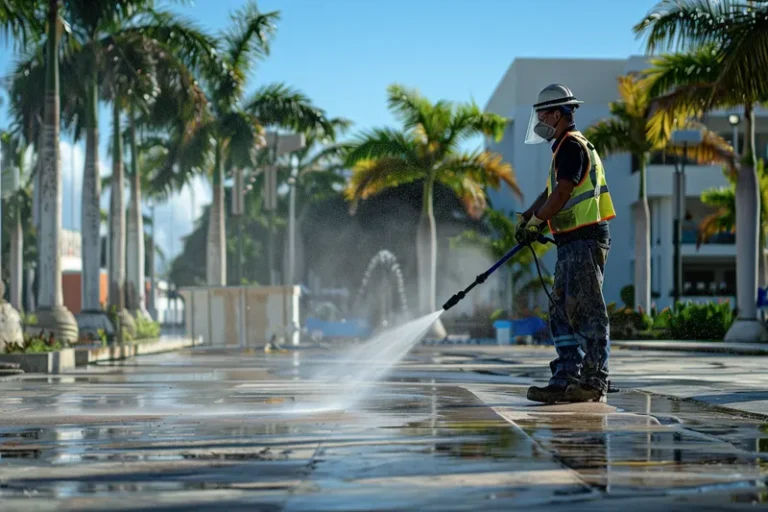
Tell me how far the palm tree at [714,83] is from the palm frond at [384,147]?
8.34 metres

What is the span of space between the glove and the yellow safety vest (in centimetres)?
10

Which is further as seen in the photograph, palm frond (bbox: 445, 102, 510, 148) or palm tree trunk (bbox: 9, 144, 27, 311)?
palm tree trunk (bbox: 9, 144, 27, 311)

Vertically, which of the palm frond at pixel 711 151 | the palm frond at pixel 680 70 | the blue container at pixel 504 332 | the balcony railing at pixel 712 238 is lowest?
the blue container at pixel 504 332

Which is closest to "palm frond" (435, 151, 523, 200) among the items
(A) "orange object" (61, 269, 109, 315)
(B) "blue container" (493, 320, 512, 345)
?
(B) "blue container" (493, 320, 512, 345)

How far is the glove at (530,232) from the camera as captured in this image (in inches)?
389

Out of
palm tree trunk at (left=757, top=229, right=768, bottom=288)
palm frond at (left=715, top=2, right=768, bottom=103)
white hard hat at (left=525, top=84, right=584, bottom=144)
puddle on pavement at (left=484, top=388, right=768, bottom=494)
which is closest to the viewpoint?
puddle on pavement at (left=484, top=388, right=768, bottom=494)

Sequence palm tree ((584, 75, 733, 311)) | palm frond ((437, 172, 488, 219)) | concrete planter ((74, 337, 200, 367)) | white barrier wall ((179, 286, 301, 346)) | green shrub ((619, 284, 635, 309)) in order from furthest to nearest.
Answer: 1. green shrub ((619, 284, 635, 309))
2. palm frond ((437, 172, 488, 219))
3. palm tree ((584, 75, 733, 311))
4. white barrier wall ((179, 286, 301, 346))
5. concrete planter ((74, 337, 200, 367))

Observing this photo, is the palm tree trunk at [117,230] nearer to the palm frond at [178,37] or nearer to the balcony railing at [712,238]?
the palm frond at [178,37]

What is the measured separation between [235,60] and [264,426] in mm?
36084

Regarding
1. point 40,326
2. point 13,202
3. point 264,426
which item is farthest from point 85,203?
point 13,202

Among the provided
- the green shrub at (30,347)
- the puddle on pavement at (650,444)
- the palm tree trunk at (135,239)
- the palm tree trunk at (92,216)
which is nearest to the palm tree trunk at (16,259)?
the palm tree trunk at (135,239)

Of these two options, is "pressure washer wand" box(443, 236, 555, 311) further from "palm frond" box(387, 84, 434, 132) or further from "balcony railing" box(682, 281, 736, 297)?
"balcony railing" box(682, 281, 736, 297)

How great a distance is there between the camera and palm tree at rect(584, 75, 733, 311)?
135 feet

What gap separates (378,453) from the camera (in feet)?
21.9
